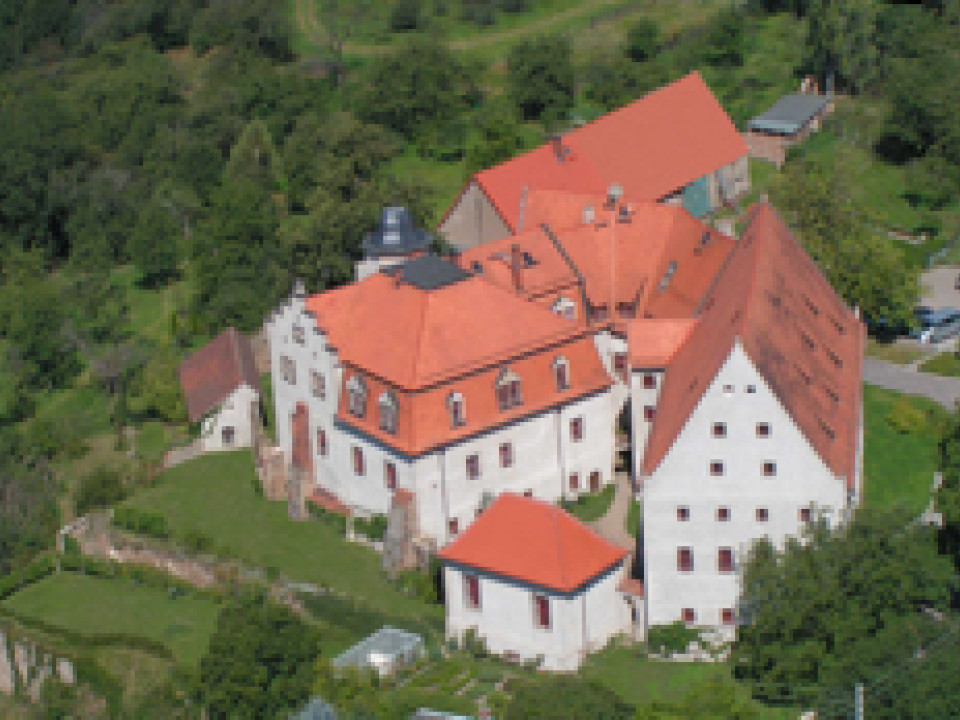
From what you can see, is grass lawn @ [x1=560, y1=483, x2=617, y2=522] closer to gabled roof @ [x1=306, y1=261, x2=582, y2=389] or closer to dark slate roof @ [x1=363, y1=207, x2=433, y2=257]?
gabled roof @ [x1=306, y1=261, x2=582, y2=389]

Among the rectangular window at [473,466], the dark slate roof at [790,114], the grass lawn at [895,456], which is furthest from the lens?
the dark slate roof at [790,114]

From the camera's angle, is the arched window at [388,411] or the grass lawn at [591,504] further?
the grass lawn at [591,504]

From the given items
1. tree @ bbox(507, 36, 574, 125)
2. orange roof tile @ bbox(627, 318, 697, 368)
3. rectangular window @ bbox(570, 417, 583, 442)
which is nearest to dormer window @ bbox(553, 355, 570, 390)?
rectangular window @ bbox(570, 417, 583, 442)

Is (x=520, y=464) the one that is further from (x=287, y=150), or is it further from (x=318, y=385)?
(x=287, y=150)

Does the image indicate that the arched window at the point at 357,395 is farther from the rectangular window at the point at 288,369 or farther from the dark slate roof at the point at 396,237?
the dark slate roof at the point at 396,237

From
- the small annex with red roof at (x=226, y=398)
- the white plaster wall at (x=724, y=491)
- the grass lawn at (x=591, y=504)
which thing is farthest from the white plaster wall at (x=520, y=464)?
the small annex with red roof at (x=226, y=398)

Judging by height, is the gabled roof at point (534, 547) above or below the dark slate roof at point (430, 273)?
below
